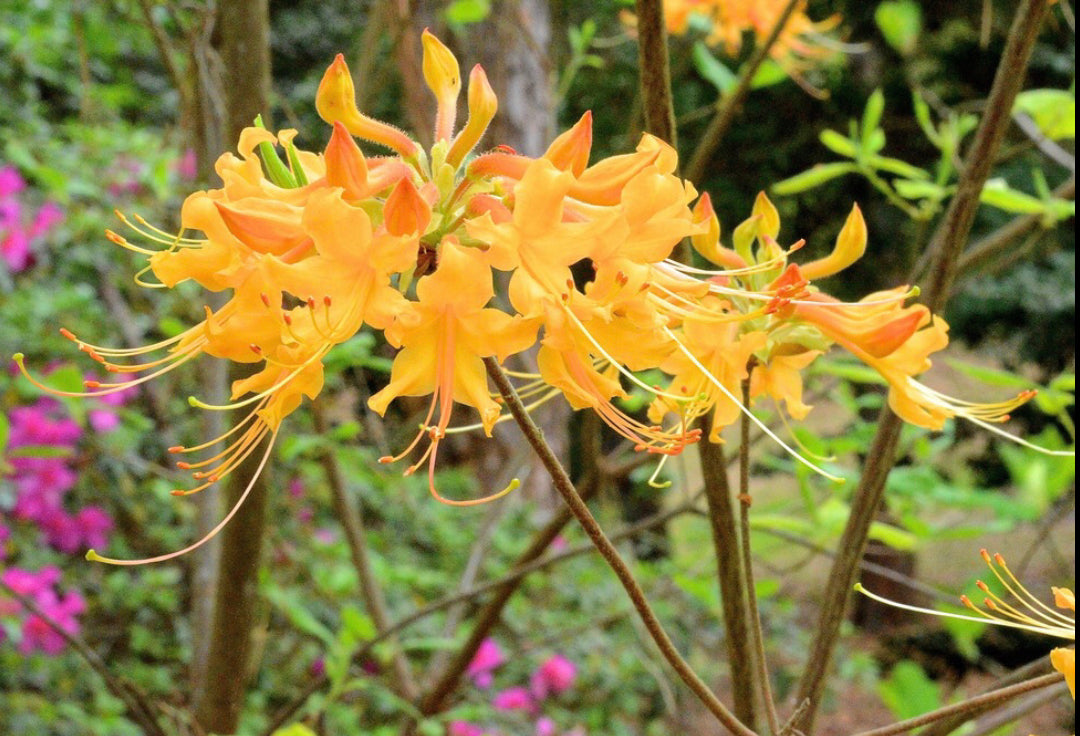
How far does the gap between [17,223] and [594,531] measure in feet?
8.55

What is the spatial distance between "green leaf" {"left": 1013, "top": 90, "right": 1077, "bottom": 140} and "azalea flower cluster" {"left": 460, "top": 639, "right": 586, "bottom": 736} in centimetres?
195

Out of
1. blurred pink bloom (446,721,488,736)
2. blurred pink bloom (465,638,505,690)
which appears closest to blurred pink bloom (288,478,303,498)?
blurred pink bloom (465,638,505,690)

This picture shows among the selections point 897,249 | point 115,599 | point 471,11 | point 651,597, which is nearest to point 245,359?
point 471,11

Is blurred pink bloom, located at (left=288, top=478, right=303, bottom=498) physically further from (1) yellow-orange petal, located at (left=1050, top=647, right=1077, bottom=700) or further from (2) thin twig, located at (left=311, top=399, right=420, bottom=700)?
(1) yellow-orange petal, located at (left=1050, top=647, right=1077, bottom=700)

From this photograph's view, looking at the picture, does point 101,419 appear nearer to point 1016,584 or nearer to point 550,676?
point 550,676

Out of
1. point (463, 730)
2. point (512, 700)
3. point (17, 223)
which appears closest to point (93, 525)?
point (17, 223)

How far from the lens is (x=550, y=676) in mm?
3232

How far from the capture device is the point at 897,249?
16.0 feet

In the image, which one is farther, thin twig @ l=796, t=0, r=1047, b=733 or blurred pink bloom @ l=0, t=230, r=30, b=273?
blurred pink bloom @ l=0, t=230, r=30, b=273

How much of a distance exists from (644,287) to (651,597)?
2931 mm

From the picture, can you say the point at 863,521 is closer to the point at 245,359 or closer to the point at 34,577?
the point at 245,359

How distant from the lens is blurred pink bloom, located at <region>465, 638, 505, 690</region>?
2.90m

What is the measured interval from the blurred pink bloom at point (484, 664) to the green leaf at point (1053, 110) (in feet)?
6.37

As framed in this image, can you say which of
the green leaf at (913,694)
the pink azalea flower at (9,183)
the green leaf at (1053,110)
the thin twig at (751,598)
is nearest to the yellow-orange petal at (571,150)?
the thin twig at (751,598)
